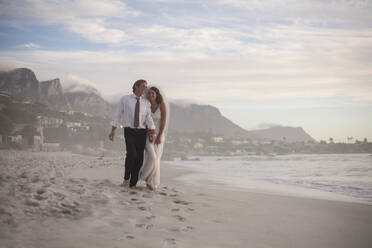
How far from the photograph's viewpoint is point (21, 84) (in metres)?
54.8

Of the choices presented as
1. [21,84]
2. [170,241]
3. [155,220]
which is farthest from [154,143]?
[21,84]

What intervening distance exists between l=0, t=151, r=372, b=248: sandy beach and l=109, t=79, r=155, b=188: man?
1.70 feet

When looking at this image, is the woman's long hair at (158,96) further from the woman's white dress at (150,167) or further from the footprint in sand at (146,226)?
the footprint in sand at (146,226)

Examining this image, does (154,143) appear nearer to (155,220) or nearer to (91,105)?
(155,220)

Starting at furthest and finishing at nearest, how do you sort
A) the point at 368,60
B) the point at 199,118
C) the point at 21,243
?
the point at 199,118, the point at 368,60, the point at 21,243

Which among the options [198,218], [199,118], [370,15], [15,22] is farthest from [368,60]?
[199,118]

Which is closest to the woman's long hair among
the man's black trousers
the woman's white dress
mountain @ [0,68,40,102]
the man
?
the man

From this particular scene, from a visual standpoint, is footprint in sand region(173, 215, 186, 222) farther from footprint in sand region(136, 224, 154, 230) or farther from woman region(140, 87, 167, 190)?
woman region(140, 87, 167, 190)

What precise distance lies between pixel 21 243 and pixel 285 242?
2350 millimetres

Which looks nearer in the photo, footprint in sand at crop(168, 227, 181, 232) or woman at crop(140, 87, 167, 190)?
footprint in sand at crop(168, 227, 181, 232)

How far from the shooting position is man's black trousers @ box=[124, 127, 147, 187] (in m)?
5.33

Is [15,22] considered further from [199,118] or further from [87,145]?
[199,118]

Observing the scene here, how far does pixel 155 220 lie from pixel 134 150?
2.03m

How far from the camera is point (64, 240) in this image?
2645 millimetres
